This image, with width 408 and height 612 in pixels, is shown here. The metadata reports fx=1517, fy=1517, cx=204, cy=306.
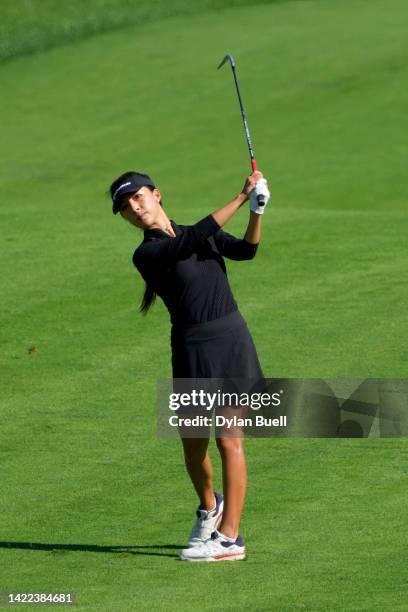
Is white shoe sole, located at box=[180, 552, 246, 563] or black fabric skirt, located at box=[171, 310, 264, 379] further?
black fabric skirt, located at box=[171, 310, 264, 379]

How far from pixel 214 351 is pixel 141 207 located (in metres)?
0.92

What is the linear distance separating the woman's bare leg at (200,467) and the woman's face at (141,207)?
126 centimetres

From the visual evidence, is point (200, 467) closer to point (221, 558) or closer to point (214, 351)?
point (221, 558)

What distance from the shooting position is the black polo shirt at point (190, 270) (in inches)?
331

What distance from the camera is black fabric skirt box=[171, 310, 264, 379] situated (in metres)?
8.50

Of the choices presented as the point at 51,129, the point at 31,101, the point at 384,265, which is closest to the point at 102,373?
the point at 384,265

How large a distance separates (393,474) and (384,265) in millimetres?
6333

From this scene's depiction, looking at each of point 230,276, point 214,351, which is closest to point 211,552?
point 214,351

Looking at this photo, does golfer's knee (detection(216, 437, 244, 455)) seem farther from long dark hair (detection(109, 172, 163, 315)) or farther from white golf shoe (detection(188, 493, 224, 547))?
long dark hair (detection(109, 172, 163, 315))

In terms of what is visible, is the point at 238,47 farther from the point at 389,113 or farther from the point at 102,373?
the point at 102,373

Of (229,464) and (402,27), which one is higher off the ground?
(402,27)

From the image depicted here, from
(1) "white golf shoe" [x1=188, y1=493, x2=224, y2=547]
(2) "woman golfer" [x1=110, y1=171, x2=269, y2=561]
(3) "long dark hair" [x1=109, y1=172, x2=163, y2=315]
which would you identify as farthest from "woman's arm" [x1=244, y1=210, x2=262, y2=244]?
(1) "white golf shoe" [x1=188, y1=493, x2=224, y2=547]

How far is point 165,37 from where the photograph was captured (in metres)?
30.4

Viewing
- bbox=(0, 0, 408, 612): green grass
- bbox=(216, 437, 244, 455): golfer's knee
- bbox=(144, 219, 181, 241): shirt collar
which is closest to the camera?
bbox=(0, 0, 408, 612): green grass
